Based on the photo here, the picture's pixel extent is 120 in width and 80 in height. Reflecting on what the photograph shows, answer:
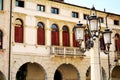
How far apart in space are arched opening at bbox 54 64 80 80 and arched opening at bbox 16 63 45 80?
2674 mm

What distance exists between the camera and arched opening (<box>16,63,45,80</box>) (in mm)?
26672

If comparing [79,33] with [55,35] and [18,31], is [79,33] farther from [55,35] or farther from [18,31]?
[55,35]

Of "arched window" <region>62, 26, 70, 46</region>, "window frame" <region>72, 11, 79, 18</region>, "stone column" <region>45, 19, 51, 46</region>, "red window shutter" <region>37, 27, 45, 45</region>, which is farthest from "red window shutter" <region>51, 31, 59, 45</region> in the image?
"window frame" <region>72, 11, 79, 18</region>

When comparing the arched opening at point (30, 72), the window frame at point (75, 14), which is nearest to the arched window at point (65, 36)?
the window frame at point (75, 14)

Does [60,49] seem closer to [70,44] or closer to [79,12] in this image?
[70,44]

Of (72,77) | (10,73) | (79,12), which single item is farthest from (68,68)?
(10,73)

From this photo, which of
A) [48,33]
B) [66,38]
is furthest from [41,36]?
[66,38]

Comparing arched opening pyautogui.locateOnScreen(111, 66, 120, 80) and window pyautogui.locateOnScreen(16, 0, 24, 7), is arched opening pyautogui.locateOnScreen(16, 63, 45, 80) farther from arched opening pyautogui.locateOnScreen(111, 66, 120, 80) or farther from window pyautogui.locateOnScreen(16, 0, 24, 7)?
arched opening pyautogui.locateOnScreen(111, 66, 120, 80)

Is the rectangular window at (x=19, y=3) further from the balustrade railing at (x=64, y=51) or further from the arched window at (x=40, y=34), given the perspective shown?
the balustrade railing at (x=64, y=51)

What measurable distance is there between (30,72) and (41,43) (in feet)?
9.92

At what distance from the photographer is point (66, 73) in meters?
29.8

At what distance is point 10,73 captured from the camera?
2375cm

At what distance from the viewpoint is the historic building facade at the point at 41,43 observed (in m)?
24.0

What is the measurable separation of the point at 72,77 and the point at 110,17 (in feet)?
26.6
